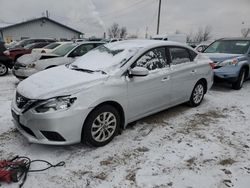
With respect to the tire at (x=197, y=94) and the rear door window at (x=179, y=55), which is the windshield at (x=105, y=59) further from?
the tire at (x=197, y=94)

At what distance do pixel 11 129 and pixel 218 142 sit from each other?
139 inches

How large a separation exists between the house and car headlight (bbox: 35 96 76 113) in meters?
35.6

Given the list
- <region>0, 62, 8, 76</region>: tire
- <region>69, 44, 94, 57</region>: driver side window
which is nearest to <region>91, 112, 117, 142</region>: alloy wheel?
<region>69, 44, 94, 57</region>: driver side window

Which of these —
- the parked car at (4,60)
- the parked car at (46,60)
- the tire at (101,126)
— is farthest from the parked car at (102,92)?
the parked car at (4,60)

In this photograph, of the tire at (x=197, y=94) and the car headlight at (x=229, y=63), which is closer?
the tire at (x=197, y=94)

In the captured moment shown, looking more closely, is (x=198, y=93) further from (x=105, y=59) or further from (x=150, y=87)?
(x=105, y=59)

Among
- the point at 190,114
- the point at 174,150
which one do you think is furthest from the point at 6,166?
the point at 190,114

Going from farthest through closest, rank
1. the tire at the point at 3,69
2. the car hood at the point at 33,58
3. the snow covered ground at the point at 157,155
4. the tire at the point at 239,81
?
1. the tire at the point at 3,69
2. the car hood at the point at 33,58
3. the tire at the point at 239,81
4. the snow covered ground at the point at 157,155

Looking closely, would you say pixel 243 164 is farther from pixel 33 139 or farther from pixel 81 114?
pixel 33 139

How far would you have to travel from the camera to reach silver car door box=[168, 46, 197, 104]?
180 inches

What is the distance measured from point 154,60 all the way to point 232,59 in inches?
155

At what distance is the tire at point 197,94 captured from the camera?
5348 millimetres

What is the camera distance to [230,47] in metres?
7.91

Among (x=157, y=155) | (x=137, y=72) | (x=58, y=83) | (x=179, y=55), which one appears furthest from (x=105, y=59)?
(x=157, y=155)
